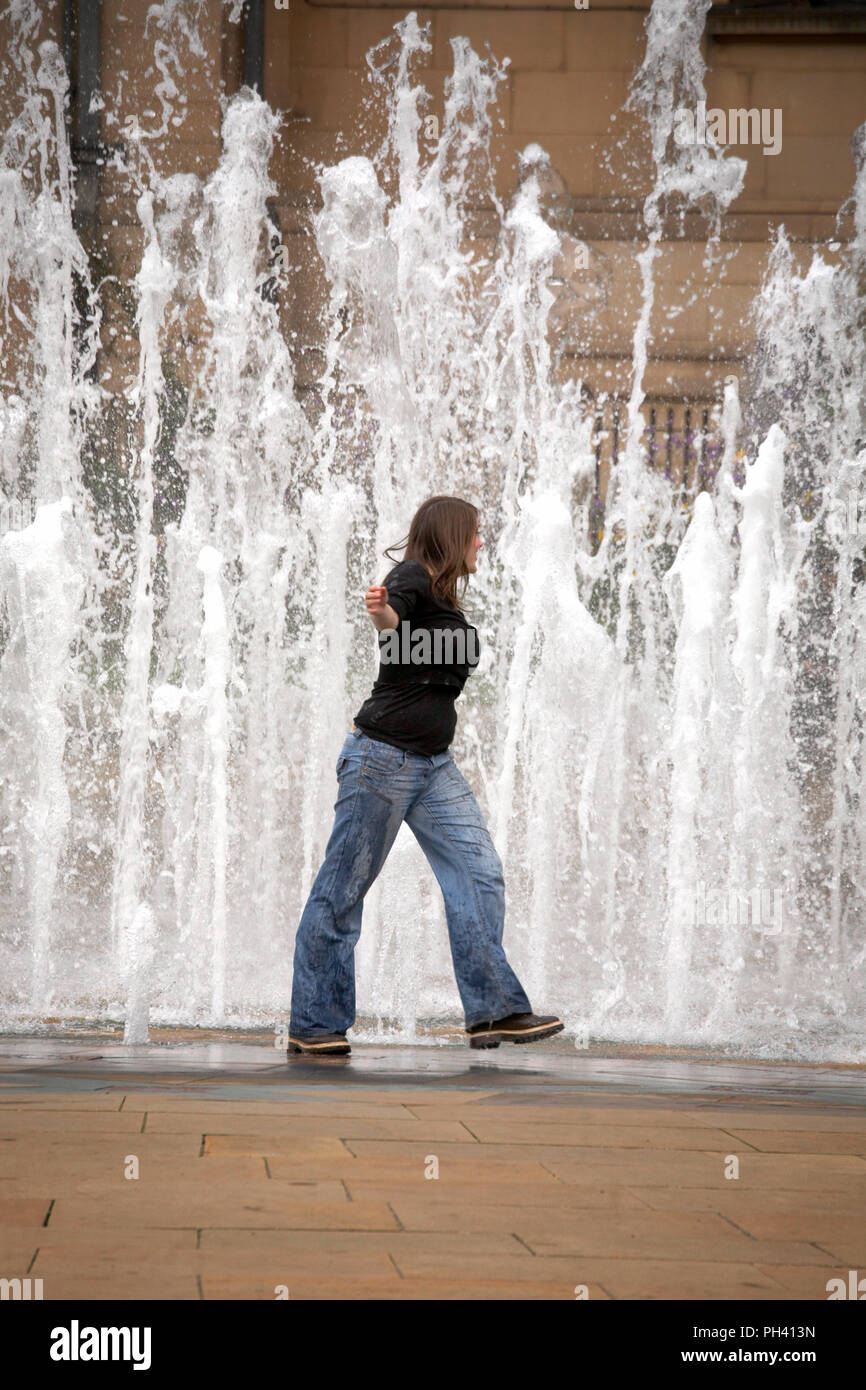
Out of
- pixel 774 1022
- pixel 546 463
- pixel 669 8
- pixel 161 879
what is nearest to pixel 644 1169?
pixel 774 1022

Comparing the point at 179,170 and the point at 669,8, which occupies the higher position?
the point at 669,8

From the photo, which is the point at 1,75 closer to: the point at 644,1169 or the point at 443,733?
the point at 443,733

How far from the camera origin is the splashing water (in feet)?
20.0

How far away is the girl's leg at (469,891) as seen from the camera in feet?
13.8

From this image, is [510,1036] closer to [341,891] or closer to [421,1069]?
[421,1069]

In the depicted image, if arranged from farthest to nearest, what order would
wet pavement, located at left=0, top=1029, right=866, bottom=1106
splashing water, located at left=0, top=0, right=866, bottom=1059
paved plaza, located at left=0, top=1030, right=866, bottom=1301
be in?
splashing water, located at left=0, top=0, right=866, bottom=1059
wet pavement, located at left=0, top=1029, right=866, bottom=1106
paved plaza, located at left=0, top=1030, right=866, bottom=1301

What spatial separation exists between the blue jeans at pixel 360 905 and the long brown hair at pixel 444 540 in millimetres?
455

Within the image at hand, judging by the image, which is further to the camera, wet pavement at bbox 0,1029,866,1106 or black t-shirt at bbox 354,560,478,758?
black t-shirt at bbox 354,560,478,758

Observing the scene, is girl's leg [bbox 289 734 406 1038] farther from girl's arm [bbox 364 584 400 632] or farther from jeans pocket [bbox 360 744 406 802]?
girl's arm [bbox 364 584 400 632]

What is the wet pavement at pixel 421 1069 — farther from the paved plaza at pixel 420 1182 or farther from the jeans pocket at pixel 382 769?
the jeans pocket at pixel 382 769

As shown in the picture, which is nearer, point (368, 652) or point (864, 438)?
point (368, 652)

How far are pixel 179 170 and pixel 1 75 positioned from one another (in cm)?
186

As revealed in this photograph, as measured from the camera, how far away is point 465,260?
16547 millimetres

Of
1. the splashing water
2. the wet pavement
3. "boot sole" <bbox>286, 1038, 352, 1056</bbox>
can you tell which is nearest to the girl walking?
"boot sole" <bbox>286, 1038, 352, 1056</bbox>
